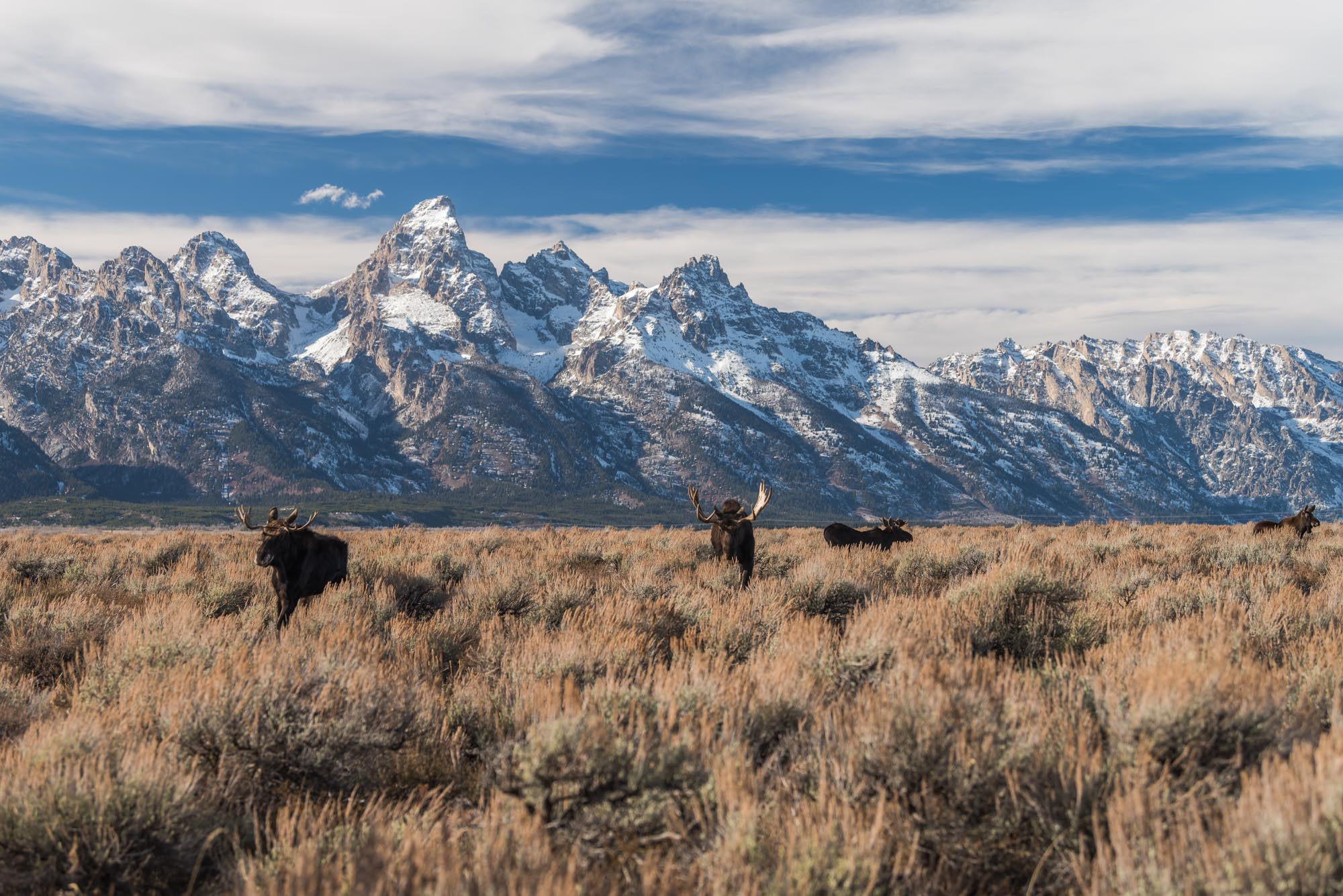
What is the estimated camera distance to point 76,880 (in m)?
3.61

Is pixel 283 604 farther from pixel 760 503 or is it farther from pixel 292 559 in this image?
pixel 760 503

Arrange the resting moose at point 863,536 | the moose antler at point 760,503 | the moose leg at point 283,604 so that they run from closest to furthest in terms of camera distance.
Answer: the moose leg at point 283,604, the moose antler at point 760,503, the resting moose at point 863,536

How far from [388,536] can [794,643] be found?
19302 mm

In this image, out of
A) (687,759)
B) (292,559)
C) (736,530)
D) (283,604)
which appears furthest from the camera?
(736,530)

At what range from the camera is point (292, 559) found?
10242mm

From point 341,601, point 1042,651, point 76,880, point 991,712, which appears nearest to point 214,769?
point 76,880

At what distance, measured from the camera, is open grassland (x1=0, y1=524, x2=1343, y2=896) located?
3203mm

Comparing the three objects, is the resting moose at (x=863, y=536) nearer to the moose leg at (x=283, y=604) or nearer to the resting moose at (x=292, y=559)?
the resting moose at (x=292, y=559)

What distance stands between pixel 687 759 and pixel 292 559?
25.9 ft

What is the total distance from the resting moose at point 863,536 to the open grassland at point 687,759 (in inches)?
345

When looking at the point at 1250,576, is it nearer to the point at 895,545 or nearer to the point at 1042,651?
the point at 1042,651

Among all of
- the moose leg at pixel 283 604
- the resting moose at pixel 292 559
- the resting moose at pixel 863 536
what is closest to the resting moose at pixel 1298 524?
the resting moose at pixel 863 536

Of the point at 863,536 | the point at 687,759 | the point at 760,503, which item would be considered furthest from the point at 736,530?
the point at 687,759

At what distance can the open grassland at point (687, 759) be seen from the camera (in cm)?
320
